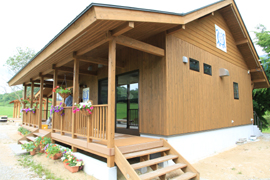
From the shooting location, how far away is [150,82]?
529cm

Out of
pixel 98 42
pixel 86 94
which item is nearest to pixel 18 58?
pixel 86 94

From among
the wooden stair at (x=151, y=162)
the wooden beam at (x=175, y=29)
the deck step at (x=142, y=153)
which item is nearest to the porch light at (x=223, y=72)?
the wooden beam at (x=175, y=29)

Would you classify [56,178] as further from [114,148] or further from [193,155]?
[193,155]

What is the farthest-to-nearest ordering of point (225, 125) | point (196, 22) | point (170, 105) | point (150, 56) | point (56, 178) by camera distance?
1. point (225, 125)
2. point (196, 22)
3. point (150, 56)
4. point (170, 105)
5. point (56, 178)

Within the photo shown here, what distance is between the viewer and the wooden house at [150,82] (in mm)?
3719

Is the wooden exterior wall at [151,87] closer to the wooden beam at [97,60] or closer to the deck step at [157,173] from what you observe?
the wooden beam at [97,60]

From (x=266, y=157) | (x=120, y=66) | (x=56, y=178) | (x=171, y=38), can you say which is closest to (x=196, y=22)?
(x=171, y=38)

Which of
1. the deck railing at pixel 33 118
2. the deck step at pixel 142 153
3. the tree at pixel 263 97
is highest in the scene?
the tree at pixel 263 97

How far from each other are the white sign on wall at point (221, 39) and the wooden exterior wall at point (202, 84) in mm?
257

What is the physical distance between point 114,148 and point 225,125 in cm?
583

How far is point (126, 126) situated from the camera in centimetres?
602

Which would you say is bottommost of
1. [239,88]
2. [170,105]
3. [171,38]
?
[170,105]

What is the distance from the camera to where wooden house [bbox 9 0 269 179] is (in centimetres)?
372

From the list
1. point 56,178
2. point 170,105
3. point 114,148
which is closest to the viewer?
point 114,148
